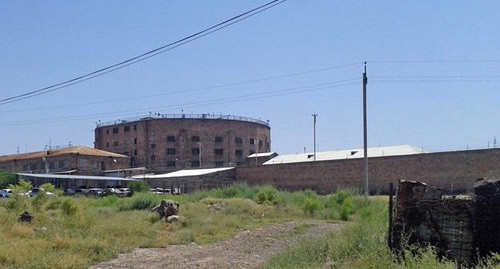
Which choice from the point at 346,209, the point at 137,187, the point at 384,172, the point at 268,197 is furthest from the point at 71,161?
the point at 346,209

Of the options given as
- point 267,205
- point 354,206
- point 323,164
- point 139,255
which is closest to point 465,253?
point 139,255

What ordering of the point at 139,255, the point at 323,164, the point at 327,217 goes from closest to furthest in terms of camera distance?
the point at 139,255, the point at 327,217, the point at 323,164

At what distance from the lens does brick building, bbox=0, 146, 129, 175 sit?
86.6 metres

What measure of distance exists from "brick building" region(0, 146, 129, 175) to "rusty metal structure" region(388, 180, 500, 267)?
78.2 m

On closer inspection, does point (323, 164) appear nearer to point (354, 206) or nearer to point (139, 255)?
point (354, 206)

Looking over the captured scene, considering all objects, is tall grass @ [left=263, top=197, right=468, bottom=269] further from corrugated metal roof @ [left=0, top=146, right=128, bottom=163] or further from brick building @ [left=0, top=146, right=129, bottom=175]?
corrugated metal roof @ [left=0, top=146, right=128, bottom=163]

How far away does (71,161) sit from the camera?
8700cm

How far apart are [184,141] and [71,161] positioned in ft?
62.8

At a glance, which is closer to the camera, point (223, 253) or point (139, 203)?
point (223, 253)

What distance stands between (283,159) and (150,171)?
71.5 feet

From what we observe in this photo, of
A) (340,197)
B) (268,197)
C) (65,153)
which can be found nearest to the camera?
(340,197)

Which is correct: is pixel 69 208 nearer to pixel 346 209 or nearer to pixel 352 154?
pixel 346 209

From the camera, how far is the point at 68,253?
16.5 m

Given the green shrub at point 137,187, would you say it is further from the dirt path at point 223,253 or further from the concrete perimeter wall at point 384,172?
the dirt path at point 223,253
